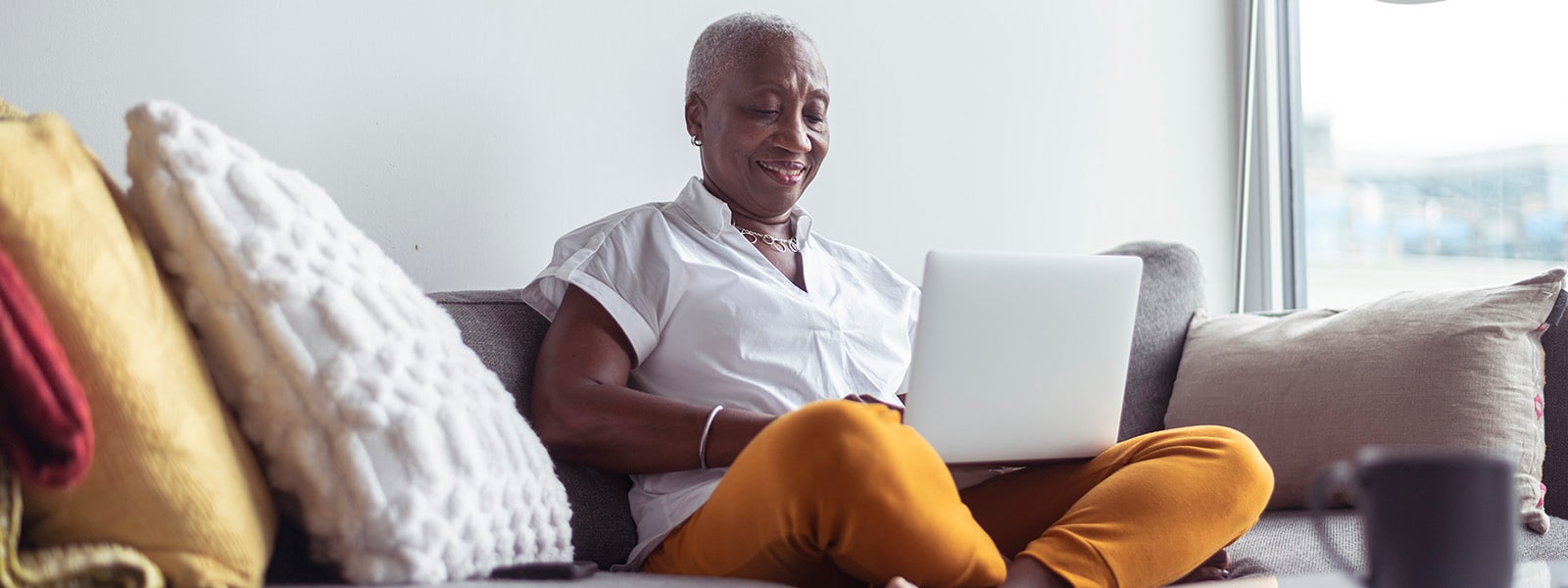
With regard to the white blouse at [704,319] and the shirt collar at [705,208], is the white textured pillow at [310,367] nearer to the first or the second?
the white blouse at [704,319]

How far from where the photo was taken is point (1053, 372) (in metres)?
1.50

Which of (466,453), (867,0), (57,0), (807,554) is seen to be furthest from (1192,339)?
(57,0)

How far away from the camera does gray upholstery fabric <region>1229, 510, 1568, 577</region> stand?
1635 millimetres

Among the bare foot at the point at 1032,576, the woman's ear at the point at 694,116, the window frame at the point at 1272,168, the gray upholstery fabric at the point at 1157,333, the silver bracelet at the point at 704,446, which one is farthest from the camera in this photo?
the window frame at the point at 1272,168

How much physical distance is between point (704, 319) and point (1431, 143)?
1.86m

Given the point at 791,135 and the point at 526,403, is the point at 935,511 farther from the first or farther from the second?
the point at 791,135

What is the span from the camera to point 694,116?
80.0 inches

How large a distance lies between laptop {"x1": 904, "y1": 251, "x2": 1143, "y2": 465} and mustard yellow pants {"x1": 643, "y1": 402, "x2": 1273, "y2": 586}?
0.07 metres

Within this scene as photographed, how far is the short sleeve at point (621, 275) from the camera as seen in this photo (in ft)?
5.65

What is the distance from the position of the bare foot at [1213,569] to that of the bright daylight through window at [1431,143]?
54.9 inches

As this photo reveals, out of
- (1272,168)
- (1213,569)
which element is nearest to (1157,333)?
(1213,569)

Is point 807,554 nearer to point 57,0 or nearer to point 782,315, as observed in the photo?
point 782,315

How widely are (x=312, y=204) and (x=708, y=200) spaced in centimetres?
71

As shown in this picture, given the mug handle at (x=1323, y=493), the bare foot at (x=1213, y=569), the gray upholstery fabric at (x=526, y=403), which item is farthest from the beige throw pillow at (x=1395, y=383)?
the mug handle at (x=1323, y=493)
